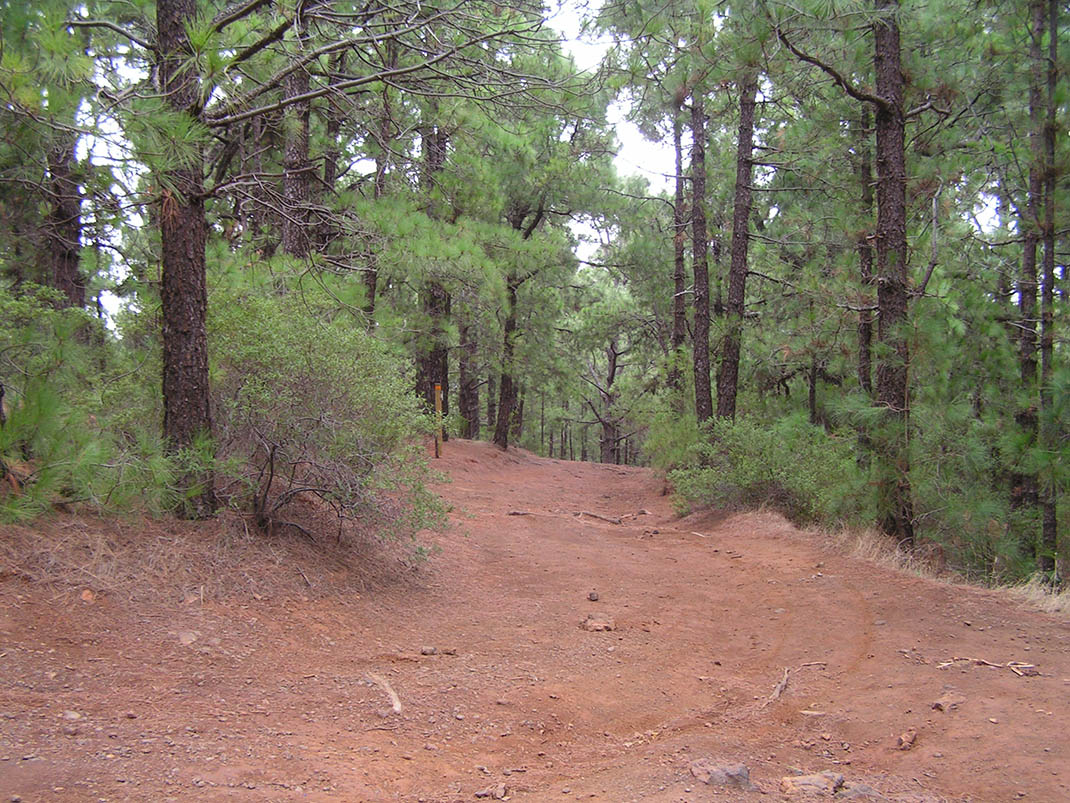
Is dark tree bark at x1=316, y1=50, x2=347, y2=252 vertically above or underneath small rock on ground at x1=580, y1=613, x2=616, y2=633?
above

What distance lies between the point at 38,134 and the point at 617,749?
5361 mm

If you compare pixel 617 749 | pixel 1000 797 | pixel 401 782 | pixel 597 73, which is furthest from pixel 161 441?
pixel 1000 797

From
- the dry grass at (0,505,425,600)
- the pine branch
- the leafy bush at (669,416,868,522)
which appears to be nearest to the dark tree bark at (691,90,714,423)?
the leafy bush at (669,416,868,522)

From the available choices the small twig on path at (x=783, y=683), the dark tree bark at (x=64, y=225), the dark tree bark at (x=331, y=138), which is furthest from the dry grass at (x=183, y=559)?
the small twig on path at (x=783, y=683)

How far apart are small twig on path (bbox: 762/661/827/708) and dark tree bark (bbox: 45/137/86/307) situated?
574 centimetres

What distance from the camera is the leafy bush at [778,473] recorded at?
9656 mm

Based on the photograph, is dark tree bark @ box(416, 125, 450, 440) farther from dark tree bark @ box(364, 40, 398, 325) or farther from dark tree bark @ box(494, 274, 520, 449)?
dark tree bark @ box(494, 274, 520, 449)

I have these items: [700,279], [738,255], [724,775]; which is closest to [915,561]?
[724,775]

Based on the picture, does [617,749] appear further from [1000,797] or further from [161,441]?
[161,441]

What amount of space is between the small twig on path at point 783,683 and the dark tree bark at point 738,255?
832 cm

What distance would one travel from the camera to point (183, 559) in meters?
5.61

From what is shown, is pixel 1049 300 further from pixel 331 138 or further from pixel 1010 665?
pixel 331 138

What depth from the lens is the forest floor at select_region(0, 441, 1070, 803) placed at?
338 centimetres

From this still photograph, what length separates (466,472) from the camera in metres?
17.0
